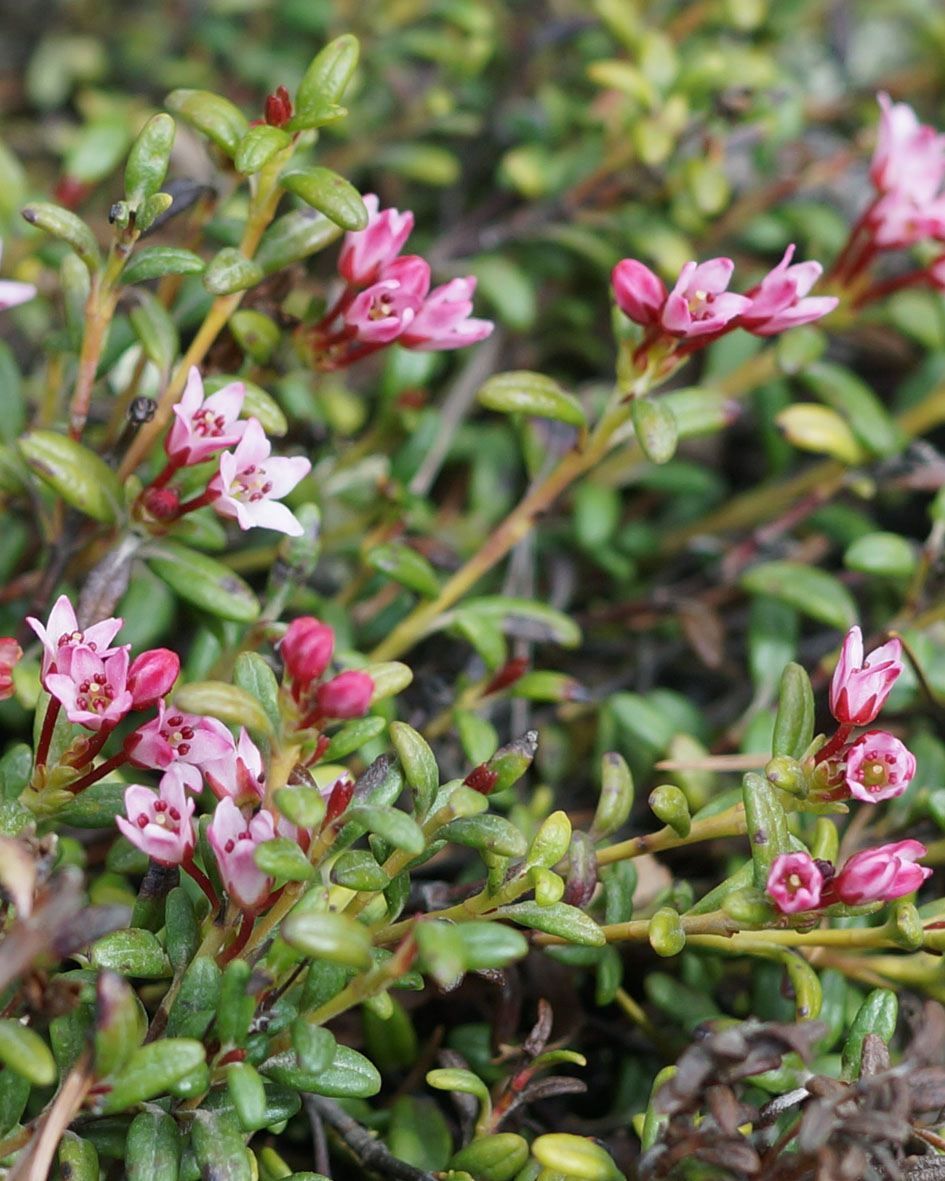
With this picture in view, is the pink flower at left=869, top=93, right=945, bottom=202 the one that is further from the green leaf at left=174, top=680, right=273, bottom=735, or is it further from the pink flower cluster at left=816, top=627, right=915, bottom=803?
the green leaf at left=174, top=680, right=273, bottom=735

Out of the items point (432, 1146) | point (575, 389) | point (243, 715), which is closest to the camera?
point (243, 715)

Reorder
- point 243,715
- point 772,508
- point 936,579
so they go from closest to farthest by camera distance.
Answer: point 243,715 → point 936,579 → point 772,508

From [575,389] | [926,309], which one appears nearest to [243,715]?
[575,389]

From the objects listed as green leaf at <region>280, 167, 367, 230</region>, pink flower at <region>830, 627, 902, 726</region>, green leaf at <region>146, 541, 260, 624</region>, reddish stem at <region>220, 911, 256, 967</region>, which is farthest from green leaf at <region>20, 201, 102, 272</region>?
pink flower at <region>830, 627, 902, 726</region>

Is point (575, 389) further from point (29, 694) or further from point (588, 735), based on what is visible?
point (29, 694)

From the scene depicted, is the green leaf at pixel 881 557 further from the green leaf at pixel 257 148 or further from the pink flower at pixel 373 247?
the green leaf at pixel 257 148

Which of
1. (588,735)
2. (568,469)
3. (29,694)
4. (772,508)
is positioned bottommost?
(588,735)

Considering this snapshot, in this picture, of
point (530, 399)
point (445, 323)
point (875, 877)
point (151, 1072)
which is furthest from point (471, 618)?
point (151, 1072)
